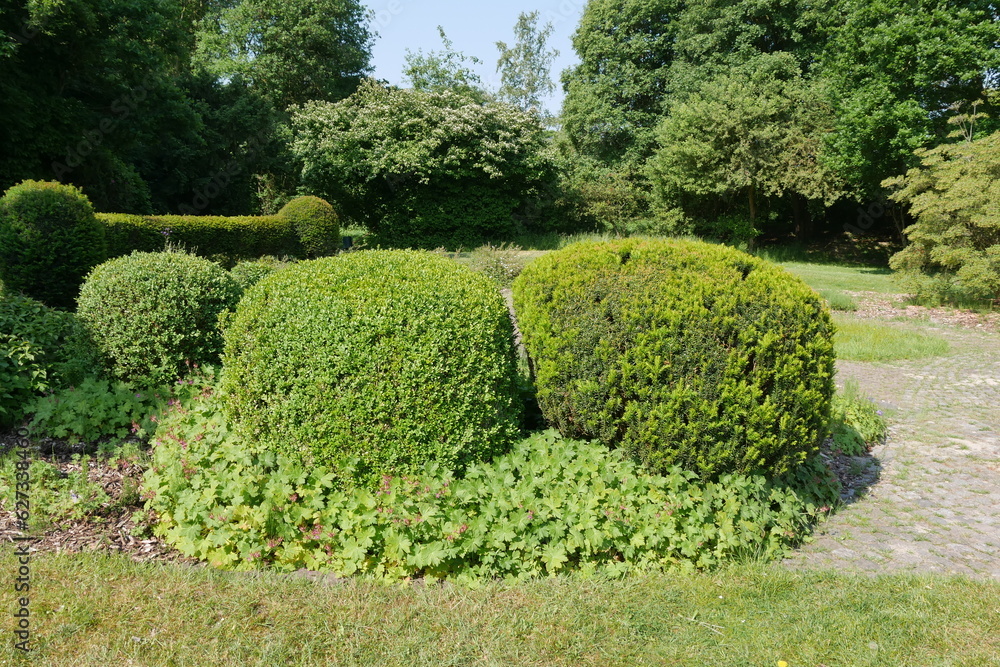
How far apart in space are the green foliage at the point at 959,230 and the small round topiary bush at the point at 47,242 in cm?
1592

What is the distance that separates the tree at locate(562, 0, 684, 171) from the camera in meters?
30.6

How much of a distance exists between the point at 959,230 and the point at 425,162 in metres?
16.0

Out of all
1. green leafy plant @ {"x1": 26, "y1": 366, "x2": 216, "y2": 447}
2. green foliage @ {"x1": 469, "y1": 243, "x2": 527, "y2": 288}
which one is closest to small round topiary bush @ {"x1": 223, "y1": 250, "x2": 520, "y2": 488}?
green leafy plant @ {"x1": 26, "y1": 366, "x2": 216, "y2": 447}

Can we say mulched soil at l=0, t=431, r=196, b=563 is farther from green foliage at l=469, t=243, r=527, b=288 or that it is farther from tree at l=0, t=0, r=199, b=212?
tree at l=0, t=0, r=199, b=212

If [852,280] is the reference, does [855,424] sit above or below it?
below

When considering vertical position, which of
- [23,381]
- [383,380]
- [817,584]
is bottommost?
[817,584]

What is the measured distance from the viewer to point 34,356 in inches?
198

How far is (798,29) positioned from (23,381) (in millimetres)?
31729

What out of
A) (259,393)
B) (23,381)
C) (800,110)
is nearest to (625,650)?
(259,393)

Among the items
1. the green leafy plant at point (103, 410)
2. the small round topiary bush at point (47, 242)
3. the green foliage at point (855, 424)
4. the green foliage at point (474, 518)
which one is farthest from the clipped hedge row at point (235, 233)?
the green foliage at point (855, 424)

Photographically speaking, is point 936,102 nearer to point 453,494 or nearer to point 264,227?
point 264,227

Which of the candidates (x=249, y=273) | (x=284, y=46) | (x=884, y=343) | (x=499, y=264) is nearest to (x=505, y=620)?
(x=249, y=273)

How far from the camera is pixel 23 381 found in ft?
15.8

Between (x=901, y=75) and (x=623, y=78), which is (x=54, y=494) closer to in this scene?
(x=901, y=75)
